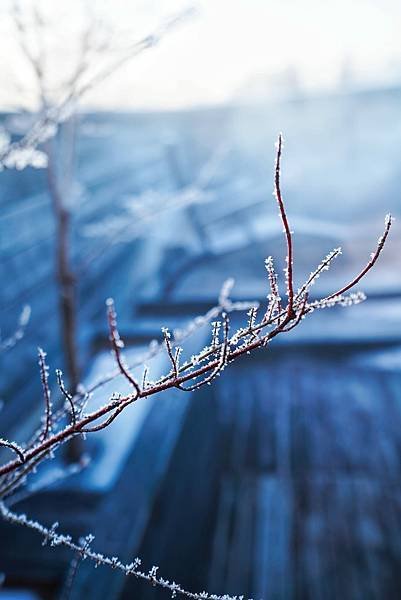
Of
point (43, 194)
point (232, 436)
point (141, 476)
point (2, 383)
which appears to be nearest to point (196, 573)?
point (141, 476)

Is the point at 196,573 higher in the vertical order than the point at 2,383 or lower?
lower

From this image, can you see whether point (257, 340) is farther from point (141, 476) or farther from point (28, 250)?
point (28, 250)

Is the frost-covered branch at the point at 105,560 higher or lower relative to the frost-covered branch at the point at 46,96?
lower

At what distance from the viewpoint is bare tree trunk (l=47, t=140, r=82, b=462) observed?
3.38 m

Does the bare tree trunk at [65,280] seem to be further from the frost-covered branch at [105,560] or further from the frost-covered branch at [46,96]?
the frost-covered branch at [105,560]

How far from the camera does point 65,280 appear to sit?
360cm

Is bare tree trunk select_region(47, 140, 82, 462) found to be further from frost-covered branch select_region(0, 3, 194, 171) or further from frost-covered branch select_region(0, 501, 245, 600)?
frost-covered branch select_region(0, 501, 245, 600)

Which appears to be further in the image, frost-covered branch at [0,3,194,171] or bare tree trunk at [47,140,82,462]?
bare tree trunk at [47,140,82,462]

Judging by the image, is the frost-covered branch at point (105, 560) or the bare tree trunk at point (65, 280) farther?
the bare tree trunk at point (65, 280)

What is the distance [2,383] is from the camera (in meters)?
4.84

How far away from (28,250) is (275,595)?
5300mm

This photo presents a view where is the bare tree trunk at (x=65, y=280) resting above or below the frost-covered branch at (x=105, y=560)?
above

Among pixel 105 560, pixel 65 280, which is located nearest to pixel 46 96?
pixel 65 280

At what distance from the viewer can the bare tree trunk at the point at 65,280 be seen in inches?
133
